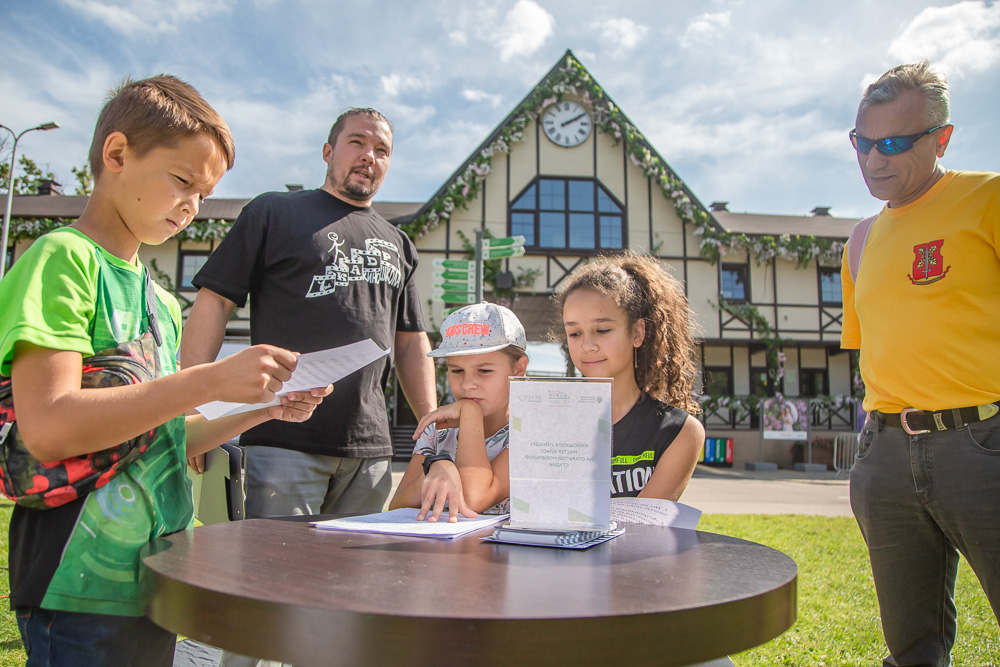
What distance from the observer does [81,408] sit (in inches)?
38.7

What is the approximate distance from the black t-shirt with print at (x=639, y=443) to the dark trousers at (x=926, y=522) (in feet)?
2.27

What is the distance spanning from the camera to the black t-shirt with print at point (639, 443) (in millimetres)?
1871

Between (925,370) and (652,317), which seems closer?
(925,370)

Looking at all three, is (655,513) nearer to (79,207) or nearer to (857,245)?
(857,245)

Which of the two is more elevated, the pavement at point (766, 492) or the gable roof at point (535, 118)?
the gable roof at point (535, 118)

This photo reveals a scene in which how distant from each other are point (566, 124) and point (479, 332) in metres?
13.9

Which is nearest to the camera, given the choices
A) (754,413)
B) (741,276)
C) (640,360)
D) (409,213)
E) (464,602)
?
(464,602)

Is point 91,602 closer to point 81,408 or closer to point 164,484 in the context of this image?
point 164,484

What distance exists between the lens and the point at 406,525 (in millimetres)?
1330

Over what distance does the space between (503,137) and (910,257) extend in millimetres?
13177

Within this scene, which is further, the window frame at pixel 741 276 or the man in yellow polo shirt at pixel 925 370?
the window frame at pixel 741 276

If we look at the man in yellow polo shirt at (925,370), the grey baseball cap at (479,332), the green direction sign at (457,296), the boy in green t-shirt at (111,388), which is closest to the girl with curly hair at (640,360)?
the grey baseball cap at (479,332)

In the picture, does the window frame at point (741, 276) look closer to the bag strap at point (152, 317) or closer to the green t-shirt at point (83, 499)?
the bag strap at point (152, 317)

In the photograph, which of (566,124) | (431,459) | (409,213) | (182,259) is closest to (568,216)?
(566,124)
